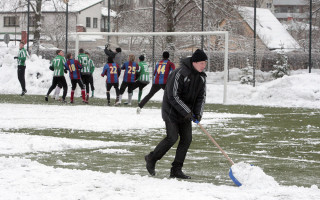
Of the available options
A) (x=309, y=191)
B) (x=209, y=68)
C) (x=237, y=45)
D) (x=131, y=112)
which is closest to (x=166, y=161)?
(x=309, y=191)

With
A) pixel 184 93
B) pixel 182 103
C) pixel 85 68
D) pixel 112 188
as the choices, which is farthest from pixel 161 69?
pixel 112 188

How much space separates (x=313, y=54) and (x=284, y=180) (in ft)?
71.0

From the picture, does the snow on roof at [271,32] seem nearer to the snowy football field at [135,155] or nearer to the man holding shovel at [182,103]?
the snowy football field at [135,155]

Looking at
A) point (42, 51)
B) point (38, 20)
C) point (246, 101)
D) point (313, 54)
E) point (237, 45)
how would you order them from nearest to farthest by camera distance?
point (246, 101), point (313, 54), point (237, 45), point (42, 51), point (38, 20)

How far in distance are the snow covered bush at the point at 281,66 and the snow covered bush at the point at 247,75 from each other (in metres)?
1.66

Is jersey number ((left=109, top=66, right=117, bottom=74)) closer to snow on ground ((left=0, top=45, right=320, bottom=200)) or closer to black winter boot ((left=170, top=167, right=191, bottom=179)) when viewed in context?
snow on ground ((left=0, top=45, right=320, bottom=200))

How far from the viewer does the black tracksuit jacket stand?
26.4 ft

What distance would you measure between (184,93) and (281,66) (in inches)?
954

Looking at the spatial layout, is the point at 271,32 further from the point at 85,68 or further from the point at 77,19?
the point at 77,19

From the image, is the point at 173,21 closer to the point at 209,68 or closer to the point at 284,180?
the point at 209,68

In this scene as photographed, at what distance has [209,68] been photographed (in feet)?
97.0

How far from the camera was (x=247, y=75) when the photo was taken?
98.6ft

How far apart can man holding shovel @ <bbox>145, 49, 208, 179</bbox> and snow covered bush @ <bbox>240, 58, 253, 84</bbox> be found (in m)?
21.3

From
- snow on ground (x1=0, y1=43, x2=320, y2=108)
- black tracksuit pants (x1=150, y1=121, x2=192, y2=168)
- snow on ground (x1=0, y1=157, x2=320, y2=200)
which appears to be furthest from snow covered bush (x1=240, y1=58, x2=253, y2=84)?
snow on ground (x1=0, y1=157, x2=320, y2=200)
